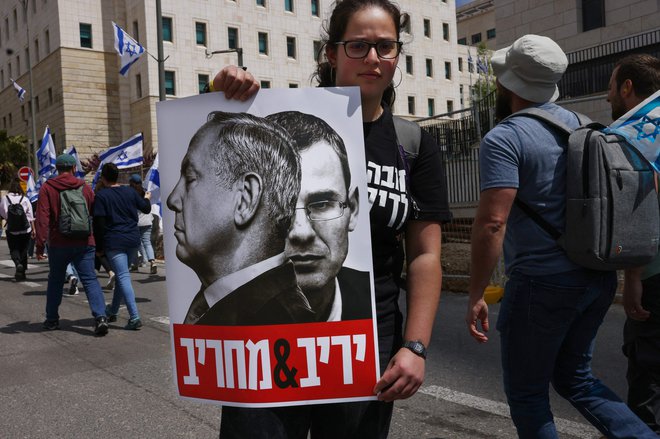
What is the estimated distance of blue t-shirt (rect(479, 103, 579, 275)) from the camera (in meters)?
2.69

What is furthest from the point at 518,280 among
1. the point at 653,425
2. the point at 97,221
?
the point at 97,221

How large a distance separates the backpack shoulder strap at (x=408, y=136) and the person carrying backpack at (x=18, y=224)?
475 inches

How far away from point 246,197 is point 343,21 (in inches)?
21.9

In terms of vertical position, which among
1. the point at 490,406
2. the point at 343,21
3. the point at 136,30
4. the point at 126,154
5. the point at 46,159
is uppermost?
the point at 136,30

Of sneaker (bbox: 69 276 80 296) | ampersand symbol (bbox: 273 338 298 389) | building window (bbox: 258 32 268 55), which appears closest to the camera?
ampersand symbol (bbox: 273 338 298 389)

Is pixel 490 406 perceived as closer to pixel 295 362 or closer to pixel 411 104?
pixel 295 362

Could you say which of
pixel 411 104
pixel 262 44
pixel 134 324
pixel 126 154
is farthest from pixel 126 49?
pixel 411 104

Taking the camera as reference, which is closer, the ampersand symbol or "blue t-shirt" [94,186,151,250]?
the ampersand symbol

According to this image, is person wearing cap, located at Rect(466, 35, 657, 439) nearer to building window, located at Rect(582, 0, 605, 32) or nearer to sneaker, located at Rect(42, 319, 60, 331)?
sneaker, located at Rect(42, 319, 60, 331)

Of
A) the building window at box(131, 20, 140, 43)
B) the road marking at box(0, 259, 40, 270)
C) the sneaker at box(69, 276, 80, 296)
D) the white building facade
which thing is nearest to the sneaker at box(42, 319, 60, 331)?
the sneaker at box(69, 276, 80, 296)

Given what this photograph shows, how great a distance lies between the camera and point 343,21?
1889 millimetres

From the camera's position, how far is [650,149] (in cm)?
274

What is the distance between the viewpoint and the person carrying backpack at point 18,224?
1264 cm

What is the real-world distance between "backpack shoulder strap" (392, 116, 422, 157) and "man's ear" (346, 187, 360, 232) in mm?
268
